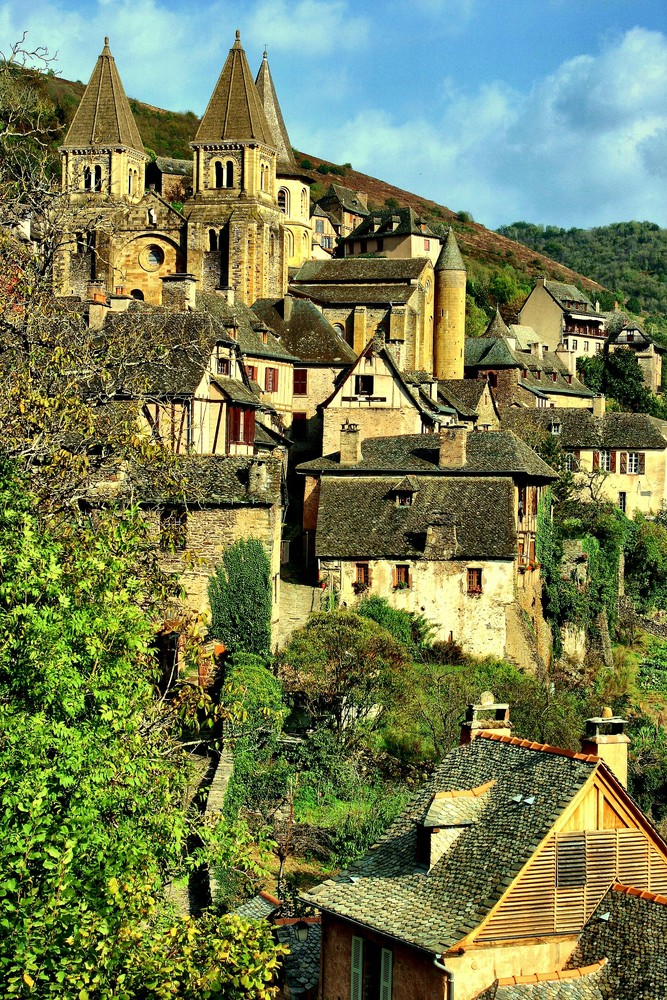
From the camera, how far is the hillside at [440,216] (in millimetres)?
114188

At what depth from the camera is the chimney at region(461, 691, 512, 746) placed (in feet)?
67.3

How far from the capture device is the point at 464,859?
1694cm

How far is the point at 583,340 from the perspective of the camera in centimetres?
9862

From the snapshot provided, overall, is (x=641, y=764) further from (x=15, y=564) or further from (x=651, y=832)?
(x=15, y=564)

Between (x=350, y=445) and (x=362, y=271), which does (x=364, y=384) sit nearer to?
(x=350, y=445)

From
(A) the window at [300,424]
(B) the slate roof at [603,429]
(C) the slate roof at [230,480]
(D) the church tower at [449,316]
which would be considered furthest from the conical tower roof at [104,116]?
(C) the slate roof at [230,480]

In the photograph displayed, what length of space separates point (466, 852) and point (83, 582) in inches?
224

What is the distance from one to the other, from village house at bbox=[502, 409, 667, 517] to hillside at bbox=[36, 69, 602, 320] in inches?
1614

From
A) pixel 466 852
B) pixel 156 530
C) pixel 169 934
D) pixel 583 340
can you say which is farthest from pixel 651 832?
pixel 583 340

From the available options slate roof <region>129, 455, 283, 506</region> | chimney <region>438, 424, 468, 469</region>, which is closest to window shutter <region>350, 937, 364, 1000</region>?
slate roof <region>129, 455, 283, 506</region>

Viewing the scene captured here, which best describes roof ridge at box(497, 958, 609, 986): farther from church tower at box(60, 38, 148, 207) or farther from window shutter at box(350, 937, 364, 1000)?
church tower at box(60, 38, 148, 207)

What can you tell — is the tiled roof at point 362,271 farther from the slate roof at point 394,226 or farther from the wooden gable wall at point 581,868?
the wooden gable wall at point 581,868

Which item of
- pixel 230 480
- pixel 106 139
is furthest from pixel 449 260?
pixel 230 480

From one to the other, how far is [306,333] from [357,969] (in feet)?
153
